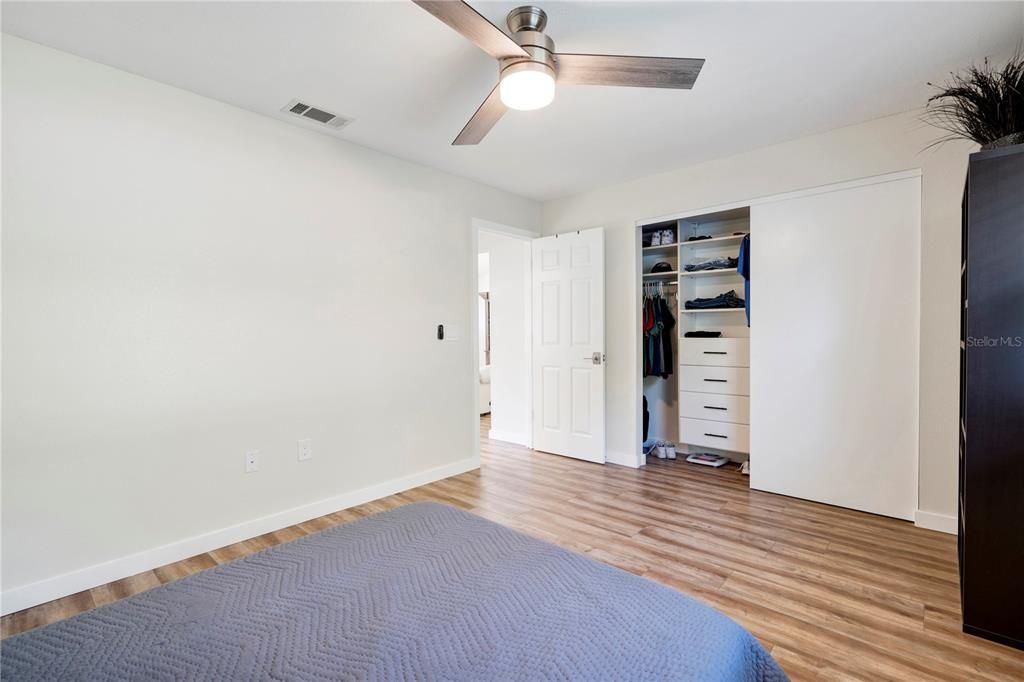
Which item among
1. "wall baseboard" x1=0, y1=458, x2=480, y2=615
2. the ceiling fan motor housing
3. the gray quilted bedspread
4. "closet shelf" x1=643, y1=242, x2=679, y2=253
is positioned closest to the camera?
the gray quilted bedspread

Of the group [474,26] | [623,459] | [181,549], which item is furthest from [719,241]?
[181,549]

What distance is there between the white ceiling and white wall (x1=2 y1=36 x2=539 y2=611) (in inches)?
10.3

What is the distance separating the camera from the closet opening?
3.93m

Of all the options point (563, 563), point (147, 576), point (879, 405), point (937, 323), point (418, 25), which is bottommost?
point (147, 576)

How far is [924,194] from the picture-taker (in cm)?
271

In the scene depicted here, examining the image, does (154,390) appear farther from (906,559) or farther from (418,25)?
(906,559)

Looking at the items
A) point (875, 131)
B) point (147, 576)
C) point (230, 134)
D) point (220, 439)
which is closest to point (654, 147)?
point (875, 131)

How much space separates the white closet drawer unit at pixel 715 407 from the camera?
3900 mm

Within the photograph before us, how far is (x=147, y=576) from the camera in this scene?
228cm

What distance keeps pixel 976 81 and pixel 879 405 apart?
1.77 m

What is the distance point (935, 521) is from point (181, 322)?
168 inches

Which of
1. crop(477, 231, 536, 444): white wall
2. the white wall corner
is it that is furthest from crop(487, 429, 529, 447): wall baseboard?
the white wall corner

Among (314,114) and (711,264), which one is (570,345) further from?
(314,114)

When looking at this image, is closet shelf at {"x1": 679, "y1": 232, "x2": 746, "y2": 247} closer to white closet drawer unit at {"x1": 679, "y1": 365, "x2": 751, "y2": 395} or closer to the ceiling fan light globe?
white closet drawer unit at {"x1": 679, "y1": 365, "x2": 751, "y2": 395}
